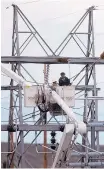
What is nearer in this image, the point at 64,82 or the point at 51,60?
the point at 64,82

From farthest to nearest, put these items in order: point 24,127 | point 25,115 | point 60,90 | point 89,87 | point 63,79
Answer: point 89,87
point 25,115
point 24,127
point 63,79
point 60,90

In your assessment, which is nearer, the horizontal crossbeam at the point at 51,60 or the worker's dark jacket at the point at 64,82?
the worker's dark jacket at the point at 64,82

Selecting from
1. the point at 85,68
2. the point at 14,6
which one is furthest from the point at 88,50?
the point at 14,6

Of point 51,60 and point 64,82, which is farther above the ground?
point 51,60

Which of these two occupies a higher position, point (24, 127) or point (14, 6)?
point (14, 6)

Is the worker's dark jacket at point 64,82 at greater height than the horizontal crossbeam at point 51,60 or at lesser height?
lesser

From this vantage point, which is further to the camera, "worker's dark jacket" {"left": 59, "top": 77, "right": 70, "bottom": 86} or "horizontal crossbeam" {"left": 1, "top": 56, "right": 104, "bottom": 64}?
"horizontal crossbeam" {"left": 1, "top": 56, "right": 104, "bottom": 64}

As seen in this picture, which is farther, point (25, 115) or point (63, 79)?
point (25, 115)

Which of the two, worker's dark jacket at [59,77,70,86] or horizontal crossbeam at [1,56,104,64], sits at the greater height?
horizontal crossbeam at [1,56,104,64]

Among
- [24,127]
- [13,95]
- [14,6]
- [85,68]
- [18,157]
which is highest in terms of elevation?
[14,6]

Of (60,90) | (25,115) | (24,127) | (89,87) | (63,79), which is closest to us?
(60,90)

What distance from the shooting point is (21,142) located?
713 inches

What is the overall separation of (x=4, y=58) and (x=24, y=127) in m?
2.99

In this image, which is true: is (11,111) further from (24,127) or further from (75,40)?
(75,40)
